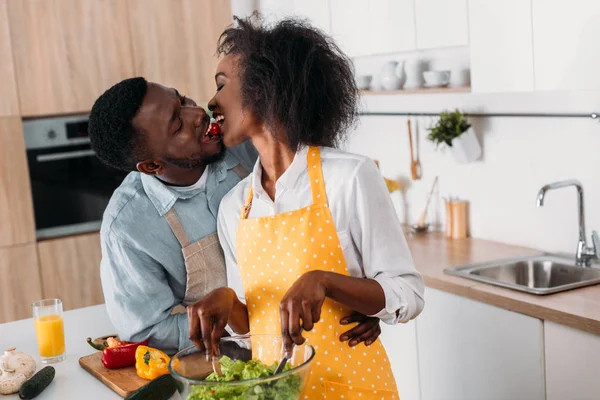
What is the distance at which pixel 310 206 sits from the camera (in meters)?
1.50

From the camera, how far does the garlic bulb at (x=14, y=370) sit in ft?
5.48

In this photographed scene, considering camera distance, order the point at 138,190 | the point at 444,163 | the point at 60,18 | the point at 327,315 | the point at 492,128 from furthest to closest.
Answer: the point at 60,18 < the point at 444,163 < the point at 492,128 < the point at 138,190 < the point at 327,315

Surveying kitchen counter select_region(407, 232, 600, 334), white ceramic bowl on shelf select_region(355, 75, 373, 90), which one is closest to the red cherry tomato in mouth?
kitchen counter select_region(407, 232, 600, 334)

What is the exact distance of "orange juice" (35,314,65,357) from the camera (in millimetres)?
1867

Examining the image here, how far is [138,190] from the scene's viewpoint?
176 cm

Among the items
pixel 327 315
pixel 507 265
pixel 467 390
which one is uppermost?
pixel 327 315

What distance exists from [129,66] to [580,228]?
237 cm

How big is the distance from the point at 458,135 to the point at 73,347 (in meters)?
1.80

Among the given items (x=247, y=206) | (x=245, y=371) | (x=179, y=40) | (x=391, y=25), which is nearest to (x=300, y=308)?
(x=245, y=371)

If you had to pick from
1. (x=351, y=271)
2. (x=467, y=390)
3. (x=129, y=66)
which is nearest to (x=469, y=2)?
(x=467, y=390)

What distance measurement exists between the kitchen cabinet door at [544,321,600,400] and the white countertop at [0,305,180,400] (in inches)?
48.8

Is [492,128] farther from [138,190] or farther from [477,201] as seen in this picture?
[138,190]

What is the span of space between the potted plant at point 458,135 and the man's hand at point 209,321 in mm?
1940

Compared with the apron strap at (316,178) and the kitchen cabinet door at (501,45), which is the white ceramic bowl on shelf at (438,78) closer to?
the kitchen cabinet door at (501,45)
